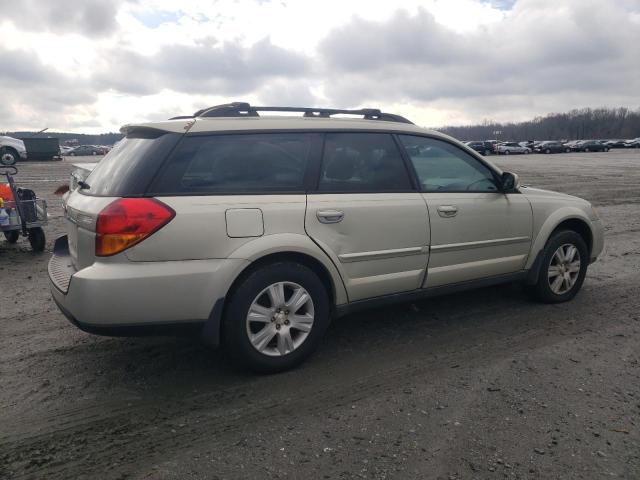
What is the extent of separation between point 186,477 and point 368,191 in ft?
7.39

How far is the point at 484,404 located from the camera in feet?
10.6

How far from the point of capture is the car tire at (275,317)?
3.38 m

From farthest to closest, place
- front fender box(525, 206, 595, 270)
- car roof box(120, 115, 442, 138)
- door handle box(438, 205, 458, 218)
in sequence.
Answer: front fender box(525, 206, 595, 270) < door handle box(438, 205, 458, 218) < car roof box(120, 115, 442, 138)

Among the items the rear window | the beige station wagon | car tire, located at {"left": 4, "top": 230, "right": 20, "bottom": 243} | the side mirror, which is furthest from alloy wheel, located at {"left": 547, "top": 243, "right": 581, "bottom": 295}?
car tire, located at {"left": 4, "top": 230, "right": 20, "bottom": 243}

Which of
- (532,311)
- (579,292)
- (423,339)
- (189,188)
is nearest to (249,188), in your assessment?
(189,188)

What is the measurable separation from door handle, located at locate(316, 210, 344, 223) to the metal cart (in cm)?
532

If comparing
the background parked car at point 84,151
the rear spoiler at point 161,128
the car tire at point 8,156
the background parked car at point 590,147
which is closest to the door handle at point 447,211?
the rear spoiler at point 161,128

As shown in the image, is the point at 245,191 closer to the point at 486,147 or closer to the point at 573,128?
the point at 486,147

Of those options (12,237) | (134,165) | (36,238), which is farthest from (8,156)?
(134,165)

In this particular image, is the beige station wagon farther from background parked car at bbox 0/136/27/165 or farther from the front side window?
background parked car at bbox 0/136/27/165

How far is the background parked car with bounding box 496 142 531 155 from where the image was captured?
2366 inches

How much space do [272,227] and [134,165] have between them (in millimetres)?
931

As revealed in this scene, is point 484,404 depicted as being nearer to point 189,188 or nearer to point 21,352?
point 189,188

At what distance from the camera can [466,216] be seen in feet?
14.4
